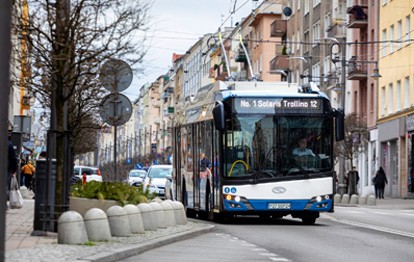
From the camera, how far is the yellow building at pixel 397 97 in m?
65.1

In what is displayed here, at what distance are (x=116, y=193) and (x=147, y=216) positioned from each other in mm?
1633

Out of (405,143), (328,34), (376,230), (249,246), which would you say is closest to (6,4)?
(249,246)

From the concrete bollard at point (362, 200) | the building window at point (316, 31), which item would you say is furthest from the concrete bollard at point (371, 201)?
the building window at point (316, 31)

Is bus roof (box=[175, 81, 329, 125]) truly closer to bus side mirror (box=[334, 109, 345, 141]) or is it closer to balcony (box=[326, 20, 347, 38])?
bus side mirror (box=[334, 109, 345, 141])

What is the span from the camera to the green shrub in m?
24.9

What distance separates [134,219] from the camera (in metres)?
22.0

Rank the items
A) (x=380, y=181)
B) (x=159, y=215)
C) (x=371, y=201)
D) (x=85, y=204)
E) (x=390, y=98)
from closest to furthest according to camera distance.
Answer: (x=159, y=215) → (x=85, y=204) → (x=371, y=201) → (x=380, y=181) → (x=390, y=98)

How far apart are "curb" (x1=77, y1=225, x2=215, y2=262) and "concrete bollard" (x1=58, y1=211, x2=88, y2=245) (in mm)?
698

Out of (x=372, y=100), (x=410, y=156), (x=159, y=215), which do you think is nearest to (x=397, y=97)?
(x=410, y=156)

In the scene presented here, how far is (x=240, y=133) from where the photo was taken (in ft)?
95.3

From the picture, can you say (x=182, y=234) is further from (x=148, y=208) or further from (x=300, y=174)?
(x=300, y=174)

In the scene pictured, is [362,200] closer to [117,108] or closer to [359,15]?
[359,15]

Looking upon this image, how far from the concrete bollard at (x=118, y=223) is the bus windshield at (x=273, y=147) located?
8.24 m

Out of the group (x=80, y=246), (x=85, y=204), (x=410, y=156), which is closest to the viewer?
(x=80, y=246)
